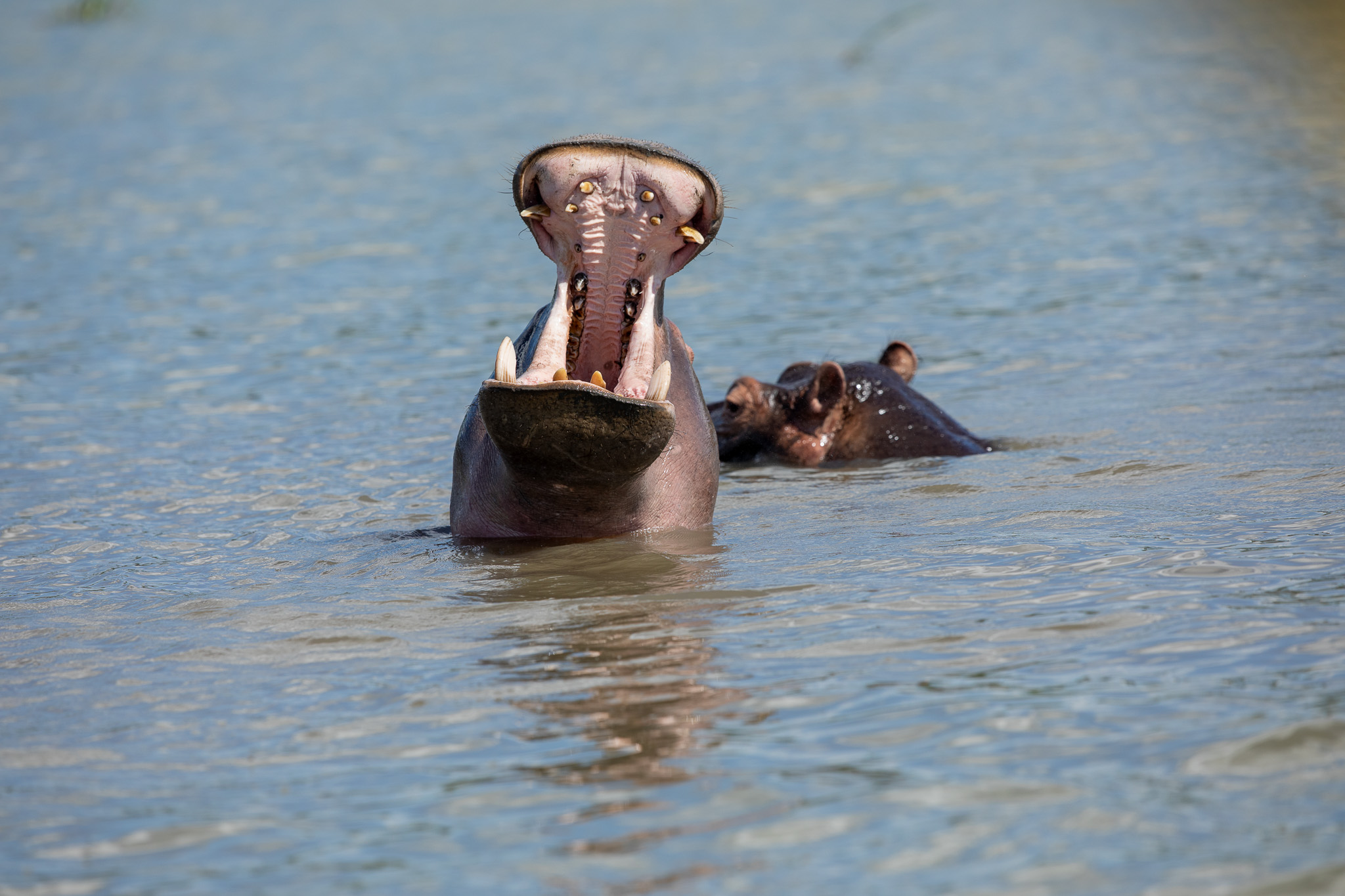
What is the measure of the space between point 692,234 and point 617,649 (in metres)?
1.16

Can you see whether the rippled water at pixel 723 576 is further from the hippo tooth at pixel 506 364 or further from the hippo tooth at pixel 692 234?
the hippo tooth at pixel 692 234

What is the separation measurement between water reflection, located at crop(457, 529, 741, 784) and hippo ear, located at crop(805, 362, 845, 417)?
1612 mm

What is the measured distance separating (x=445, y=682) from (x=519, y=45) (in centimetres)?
2937

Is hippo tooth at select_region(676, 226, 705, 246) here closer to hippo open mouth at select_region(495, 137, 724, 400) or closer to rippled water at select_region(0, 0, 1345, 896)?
hippo open mouth at select_region(495, 137, 724, 400)

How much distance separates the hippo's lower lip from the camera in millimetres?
4137

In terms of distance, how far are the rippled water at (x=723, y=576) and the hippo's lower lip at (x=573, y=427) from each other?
332 mm

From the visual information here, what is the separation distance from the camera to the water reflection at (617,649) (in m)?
3.11

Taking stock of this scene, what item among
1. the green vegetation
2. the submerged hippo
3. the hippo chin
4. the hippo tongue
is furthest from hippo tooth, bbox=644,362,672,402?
the green vegetation

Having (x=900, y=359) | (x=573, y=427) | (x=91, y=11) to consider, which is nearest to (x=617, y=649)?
(x=573, y=427)

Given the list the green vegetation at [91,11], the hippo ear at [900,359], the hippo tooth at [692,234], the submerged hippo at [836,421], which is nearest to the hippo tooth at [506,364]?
the hippo tooth at [692,234]

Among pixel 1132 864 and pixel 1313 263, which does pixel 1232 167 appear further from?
pixel 1132 864

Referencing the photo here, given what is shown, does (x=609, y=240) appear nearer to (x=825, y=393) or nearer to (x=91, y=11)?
(x=825, y=393)

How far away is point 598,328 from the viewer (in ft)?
14.6

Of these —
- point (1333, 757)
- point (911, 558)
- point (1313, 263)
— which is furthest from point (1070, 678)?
point (1313, 263)
